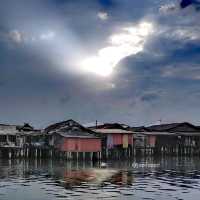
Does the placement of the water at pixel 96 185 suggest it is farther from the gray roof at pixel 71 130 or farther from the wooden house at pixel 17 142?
the gray roof at pixel 71 130

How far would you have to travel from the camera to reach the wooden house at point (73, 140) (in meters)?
63.2

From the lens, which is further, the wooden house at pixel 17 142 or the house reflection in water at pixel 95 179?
the wooden house at pixel 17 142

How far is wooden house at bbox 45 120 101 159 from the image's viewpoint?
63219mm

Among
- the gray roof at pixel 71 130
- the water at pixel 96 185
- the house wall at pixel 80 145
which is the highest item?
the gray roof at pixel 71 130

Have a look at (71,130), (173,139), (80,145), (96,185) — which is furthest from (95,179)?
(173,139)

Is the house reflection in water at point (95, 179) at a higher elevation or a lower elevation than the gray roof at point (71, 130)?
lower

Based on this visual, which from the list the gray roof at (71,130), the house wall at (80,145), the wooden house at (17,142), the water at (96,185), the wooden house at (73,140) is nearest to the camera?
the water at (96,185)

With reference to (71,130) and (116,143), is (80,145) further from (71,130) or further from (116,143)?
(116,143)

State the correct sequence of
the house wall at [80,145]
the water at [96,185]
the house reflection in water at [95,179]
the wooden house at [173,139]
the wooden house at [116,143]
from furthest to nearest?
the wooden house at [173,139]
the wooden house at [116,143]
the house wall at [80,145]
the house reflection in water at [95,179]
the water at [96,185]

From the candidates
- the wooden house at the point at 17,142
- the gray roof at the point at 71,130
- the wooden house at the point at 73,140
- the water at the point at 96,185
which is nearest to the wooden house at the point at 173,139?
the wooden house at the point at 73,140

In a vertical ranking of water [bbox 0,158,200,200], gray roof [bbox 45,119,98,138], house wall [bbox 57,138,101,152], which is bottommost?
water [bbox 0,158,200,200]

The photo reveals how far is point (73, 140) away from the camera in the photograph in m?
63.8

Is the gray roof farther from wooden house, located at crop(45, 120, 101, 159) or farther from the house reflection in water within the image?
the house reflection in water

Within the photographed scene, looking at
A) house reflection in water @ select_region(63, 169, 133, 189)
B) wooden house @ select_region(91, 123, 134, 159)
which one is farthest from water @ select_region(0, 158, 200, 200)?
wooden house @ select_region(91, 123, 134, 159)
